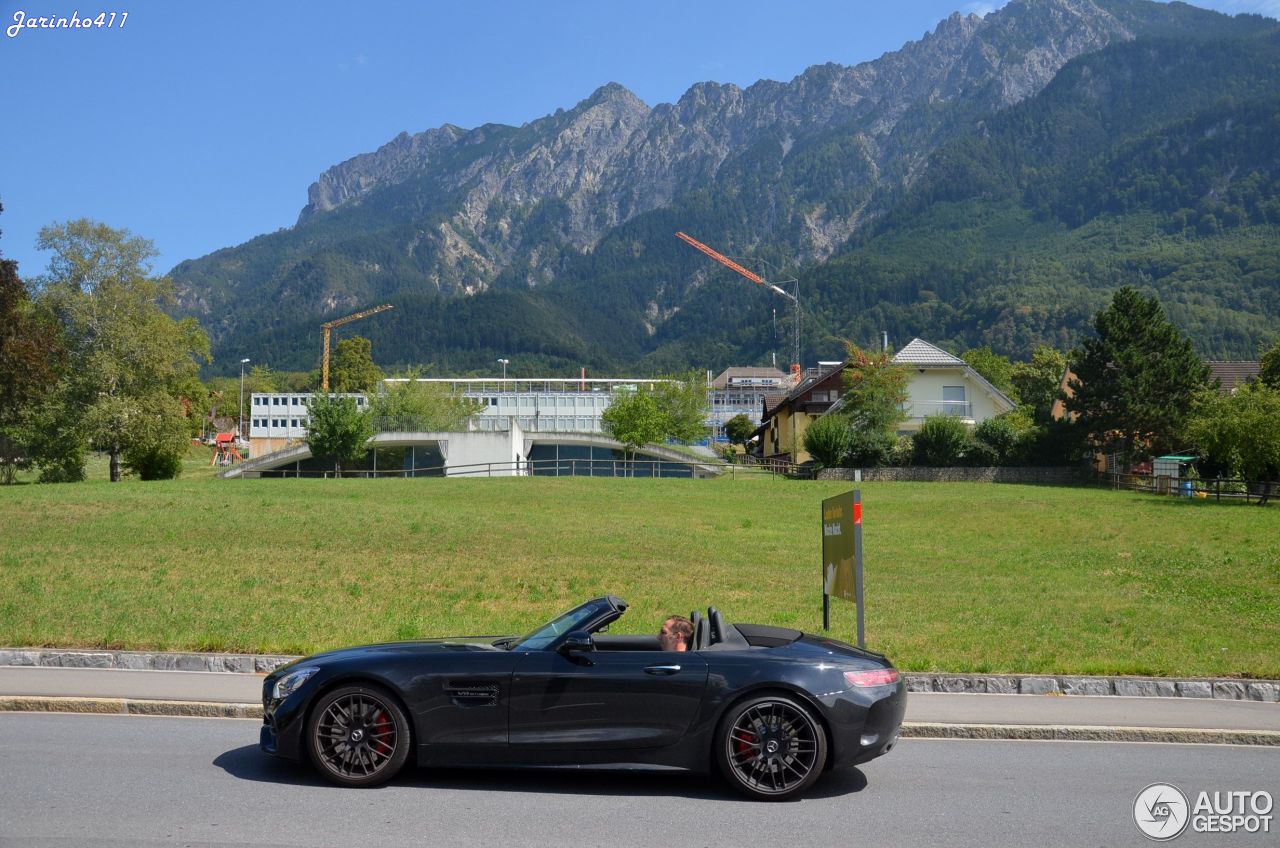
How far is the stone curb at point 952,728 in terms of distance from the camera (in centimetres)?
972

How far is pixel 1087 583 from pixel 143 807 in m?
19.3

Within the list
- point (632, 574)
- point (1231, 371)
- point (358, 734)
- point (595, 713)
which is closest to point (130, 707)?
point (358, 734)

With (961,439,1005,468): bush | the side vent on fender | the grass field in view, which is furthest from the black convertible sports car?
(961,439,1005,468): bush

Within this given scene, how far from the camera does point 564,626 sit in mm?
8148

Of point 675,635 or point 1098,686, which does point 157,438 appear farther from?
point 675,635

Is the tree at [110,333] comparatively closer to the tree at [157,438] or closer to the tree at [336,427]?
the tree at [157,438]

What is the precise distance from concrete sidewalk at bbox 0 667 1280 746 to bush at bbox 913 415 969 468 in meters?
53.1

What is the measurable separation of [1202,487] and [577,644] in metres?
48.4

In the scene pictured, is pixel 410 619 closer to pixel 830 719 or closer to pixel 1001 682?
pixel 1001 682

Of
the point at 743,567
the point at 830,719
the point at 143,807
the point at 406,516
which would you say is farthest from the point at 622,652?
the point at 406,516

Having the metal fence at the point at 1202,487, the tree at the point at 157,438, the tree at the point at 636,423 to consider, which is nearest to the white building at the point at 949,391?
the tree at the point at 636,423

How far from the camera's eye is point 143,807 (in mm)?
7137

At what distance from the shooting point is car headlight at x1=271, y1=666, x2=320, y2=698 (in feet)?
25.8

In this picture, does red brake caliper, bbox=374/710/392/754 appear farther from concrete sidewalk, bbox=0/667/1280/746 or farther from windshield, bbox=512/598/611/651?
concrete sidewalk, bbox=0/667/1280/746
